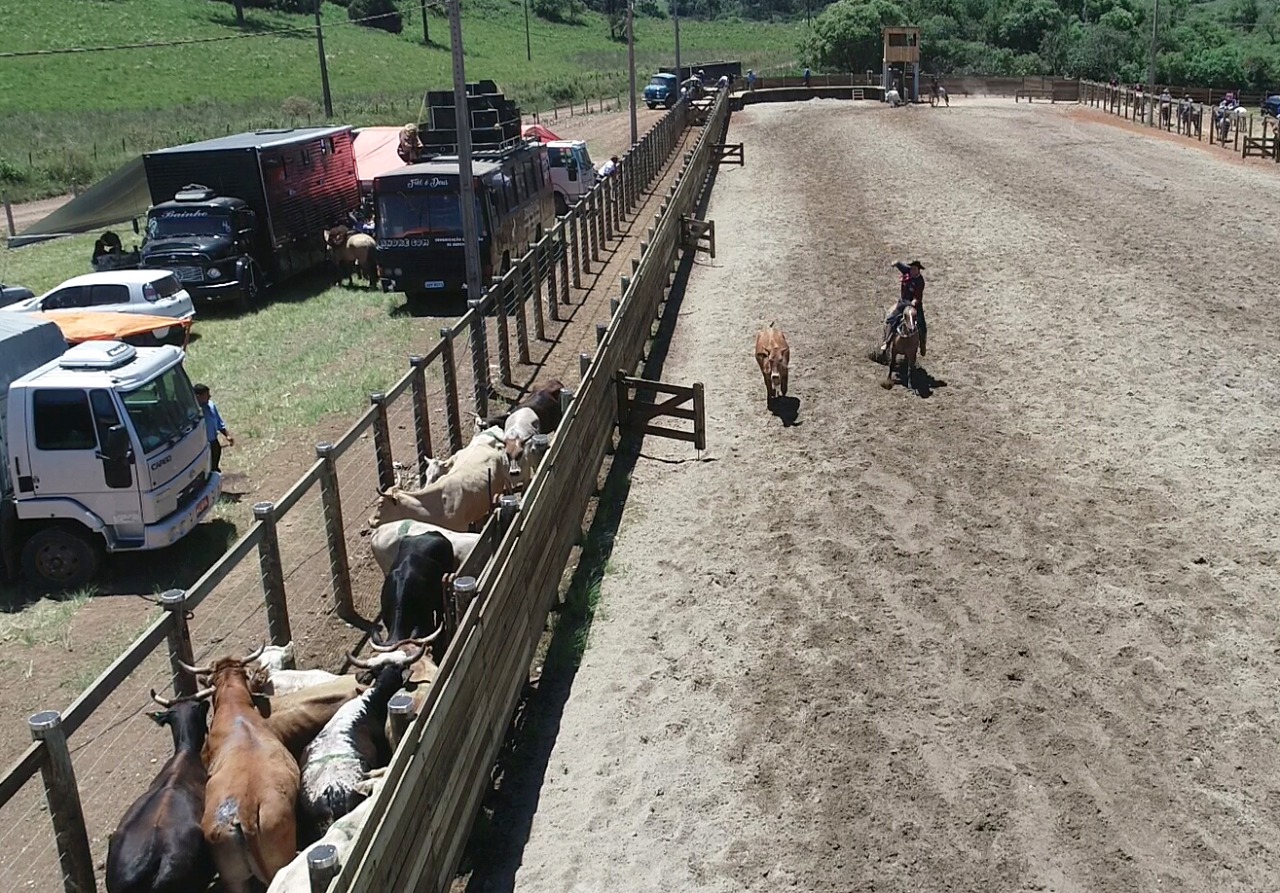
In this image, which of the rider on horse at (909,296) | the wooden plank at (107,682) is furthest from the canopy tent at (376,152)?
the wooden plank at (107,682)

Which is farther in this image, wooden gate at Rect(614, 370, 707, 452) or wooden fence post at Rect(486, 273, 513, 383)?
wooden fence post at Rect(486, 273, 513, 383)

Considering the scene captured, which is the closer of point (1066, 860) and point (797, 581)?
point (1066, 860)

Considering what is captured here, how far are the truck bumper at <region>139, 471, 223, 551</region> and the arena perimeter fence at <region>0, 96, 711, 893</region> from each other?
28.0 inches

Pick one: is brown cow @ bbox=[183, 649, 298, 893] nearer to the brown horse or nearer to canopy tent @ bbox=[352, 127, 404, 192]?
the brown horse

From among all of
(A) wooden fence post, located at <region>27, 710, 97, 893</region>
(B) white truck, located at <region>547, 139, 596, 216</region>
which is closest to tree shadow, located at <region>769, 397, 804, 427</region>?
(A) wooden fence post, located at <region>27, 710, 97, 893</region>

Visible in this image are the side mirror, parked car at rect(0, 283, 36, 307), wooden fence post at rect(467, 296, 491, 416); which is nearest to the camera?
the side mirror

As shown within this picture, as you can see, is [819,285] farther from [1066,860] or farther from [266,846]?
[266,846]

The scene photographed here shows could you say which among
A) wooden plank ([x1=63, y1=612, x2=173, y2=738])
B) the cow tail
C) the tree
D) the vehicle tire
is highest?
the tree

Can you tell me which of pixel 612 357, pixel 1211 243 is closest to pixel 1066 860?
pixel 612 357

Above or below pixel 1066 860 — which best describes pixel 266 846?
above

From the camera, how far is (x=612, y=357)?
14078 millimetres

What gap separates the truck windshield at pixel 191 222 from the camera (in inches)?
939

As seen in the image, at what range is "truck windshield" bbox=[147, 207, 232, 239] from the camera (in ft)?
78.2

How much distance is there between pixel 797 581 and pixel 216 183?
18.9 metres
